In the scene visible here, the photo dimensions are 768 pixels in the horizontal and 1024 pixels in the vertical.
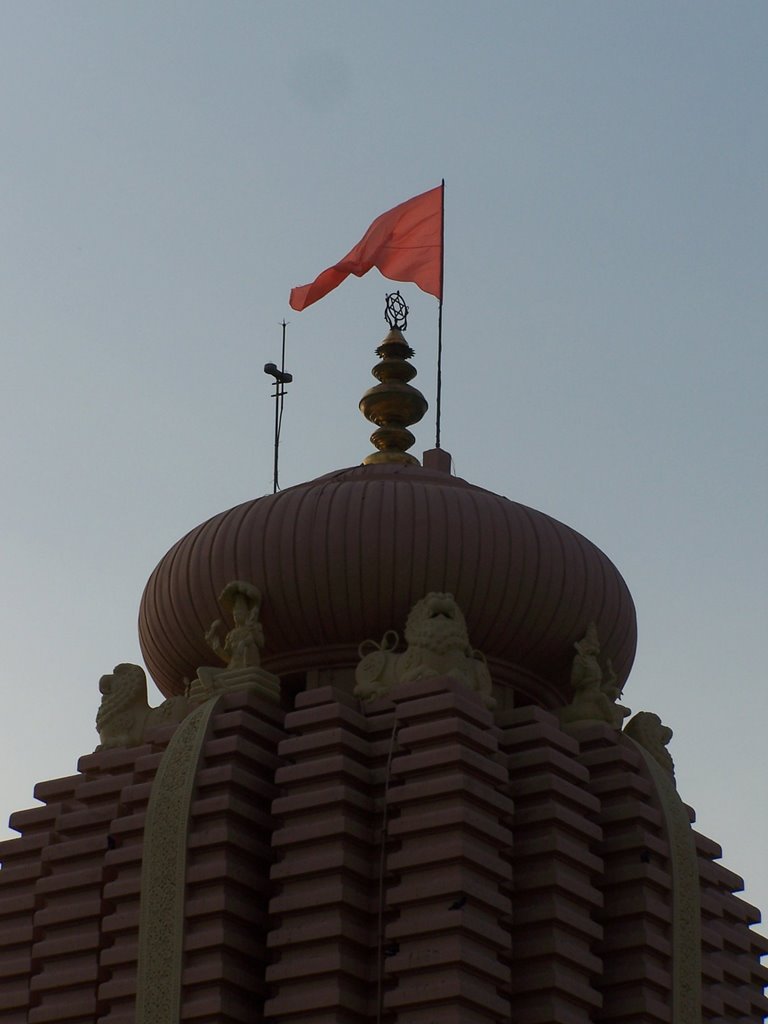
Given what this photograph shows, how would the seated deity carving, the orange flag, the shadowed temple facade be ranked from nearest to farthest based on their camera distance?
the shadowed temple facade → the seated deity carving → the orange flag

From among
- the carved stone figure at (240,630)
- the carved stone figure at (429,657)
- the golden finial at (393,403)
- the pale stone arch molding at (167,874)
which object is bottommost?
the pale stone arch molding at (167,874)

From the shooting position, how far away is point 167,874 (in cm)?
3647

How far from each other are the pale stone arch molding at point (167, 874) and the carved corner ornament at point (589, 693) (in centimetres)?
521

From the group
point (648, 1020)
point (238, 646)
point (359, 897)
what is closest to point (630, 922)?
point (648, 1020)

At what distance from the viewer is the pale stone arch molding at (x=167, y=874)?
117 feet

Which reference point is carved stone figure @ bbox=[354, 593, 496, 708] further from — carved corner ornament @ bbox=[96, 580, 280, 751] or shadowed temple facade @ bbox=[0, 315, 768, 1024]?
carved corner ornament @ bbox=[96, 580, 280, 751]

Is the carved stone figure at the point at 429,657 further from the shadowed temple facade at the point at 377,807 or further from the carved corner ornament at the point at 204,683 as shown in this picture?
the carved corner ornament at the point at 204,683

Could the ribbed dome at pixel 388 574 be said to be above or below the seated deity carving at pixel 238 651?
above

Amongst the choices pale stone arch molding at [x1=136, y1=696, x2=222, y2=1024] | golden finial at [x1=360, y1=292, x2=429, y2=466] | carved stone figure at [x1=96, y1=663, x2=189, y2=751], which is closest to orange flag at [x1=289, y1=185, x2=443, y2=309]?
golden finial at [x1=360, y1=292, x2=429, y2=466]

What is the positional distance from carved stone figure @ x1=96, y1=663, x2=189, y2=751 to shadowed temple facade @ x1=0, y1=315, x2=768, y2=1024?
39 millimetres

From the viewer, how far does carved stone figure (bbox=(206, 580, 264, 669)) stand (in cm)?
3859

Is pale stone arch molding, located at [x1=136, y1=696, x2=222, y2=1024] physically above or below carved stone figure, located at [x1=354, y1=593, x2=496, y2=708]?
below

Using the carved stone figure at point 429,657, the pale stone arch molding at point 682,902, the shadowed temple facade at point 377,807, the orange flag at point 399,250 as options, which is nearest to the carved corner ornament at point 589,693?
the shadowed temple facade at point 377,807

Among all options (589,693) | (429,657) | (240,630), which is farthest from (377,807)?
(589,693)
